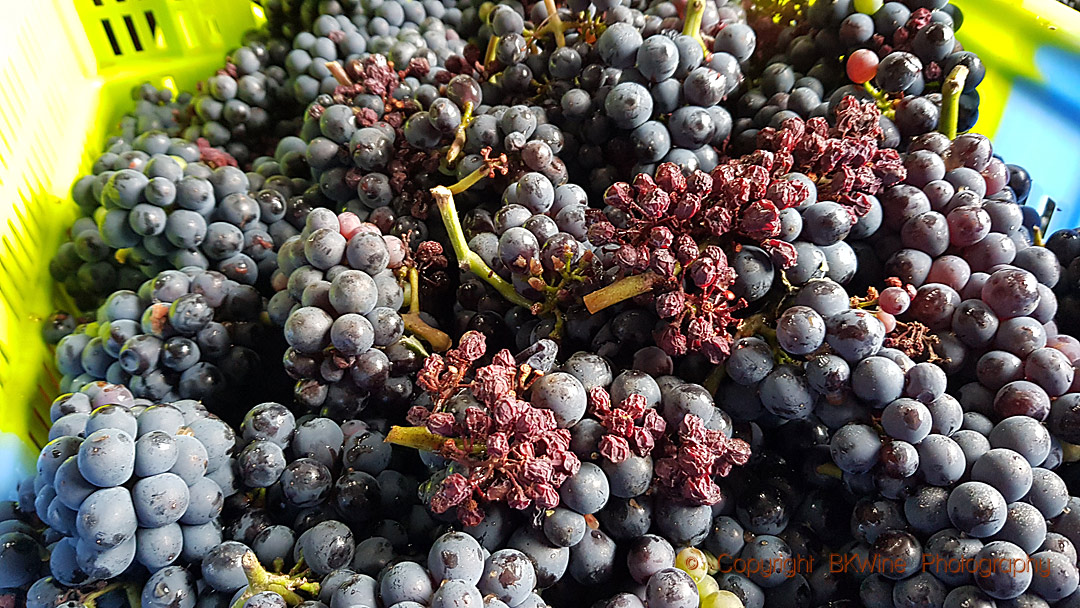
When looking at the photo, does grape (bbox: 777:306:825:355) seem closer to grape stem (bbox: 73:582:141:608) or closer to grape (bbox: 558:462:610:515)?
grape (bbox: 558:462:610:515)

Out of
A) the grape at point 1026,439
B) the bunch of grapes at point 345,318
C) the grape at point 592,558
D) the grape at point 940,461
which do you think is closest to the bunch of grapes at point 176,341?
the bunch of grapes at point 345,318

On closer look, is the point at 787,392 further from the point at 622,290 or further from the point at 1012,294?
the point at 1012,294

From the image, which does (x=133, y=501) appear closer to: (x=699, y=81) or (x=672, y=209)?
(x=672, y=209)

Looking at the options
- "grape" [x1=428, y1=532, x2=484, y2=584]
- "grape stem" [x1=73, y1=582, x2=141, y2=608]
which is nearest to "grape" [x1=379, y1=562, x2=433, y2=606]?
"grape" [x1=428, y1=532, x2=484, y2=584]

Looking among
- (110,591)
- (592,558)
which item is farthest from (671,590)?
(110,591)

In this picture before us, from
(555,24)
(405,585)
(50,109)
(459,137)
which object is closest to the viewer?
(405,585)

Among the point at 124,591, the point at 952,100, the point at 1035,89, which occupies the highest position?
the point at 952,100
